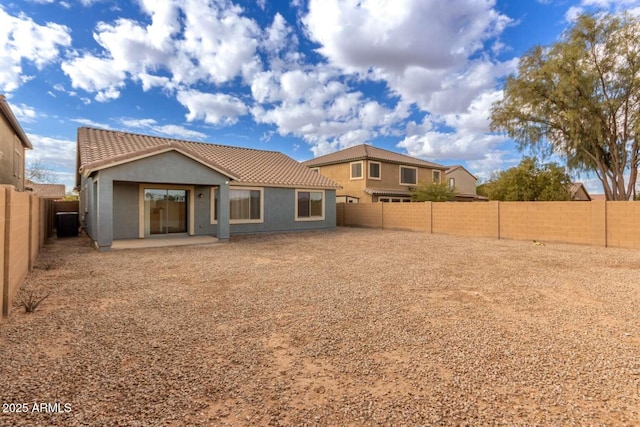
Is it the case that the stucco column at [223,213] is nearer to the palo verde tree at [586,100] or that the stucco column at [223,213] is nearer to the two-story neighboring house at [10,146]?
the two-story neighboring house at [10,146]

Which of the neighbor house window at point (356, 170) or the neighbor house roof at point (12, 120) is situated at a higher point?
the neighbor house roof at point (12, 120)

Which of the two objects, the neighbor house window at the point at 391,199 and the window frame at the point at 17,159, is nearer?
the window frame at the point at 17,159

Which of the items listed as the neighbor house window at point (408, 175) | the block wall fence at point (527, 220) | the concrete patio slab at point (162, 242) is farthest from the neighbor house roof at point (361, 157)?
the concrete patio slab at point (162, 242)

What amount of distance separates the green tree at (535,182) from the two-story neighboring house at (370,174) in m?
7.30

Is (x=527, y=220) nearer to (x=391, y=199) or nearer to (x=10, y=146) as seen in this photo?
(x=391, y=199)

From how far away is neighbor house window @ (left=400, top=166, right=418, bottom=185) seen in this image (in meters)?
26.7

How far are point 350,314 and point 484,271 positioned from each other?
4.70 metres

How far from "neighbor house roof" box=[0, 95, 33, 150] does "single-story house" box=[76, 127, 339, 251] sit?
2.24 metres

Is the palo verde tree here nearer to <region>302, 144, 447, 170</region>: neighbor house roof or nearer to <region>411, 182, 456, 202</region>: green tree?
<region>411, 182, 456, 202</region>: green tree

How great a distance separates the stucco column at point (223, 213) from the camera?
42.7ft

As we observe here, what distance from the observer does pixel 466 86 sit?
1942 centimetres

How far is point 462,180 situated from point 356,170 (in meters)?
17.1

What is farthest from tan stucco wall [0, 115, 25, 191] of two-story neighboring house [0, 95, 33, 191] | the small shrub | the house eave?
the small shrub

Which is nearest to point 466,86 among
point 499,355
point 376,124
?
point 376,124
